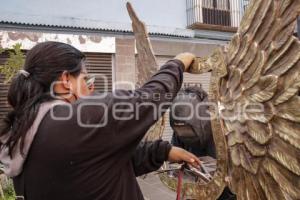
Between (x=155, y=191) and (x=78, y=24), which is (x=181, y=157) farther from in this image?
(x=78, y=24)

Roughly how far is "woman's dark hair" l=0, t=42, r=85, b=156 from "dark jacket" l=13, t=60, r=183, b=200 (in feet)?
0.17

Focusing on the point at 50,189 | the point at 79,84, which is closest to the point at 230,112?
the point at 79,84

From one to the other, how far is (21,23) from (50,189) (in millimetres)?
5390

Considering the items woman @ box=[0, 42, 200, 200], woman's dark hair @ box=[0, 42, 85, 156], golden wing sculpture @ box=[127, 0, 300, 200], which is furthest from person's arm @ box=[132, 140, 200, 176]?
woman's dark hair @ box=[0, 42, 85, 156]

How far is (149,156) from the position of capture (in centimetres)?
149

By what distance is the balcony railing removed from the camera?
25.1 ft

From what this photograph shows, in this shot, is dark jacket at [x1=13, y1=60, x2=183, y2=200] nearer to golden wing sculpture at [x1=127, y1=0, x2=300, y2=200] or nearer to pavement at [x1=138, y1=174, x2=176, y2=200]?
golden wing sculpture at [x1=127, y1=0, x2=300, y2=200]

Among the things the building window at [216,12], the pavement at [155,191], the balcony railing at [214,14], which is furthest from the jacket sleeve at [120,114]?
the building window at [216,12]

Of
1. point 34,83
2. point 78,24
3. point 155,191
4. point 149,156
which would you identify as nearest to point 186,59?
point 149,156

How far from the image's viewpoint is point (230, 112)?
138 cm

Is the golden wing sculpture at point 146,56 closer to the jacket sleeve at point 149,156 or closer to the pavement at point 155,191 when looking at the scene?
the jacket sleeve at point 149,156

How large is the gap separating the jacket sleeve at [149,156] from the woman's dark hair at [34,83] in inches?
17.0

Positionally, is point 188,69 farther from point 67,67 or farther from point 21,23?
point 21,23

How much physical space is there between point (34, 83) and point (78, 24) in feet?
18.2
